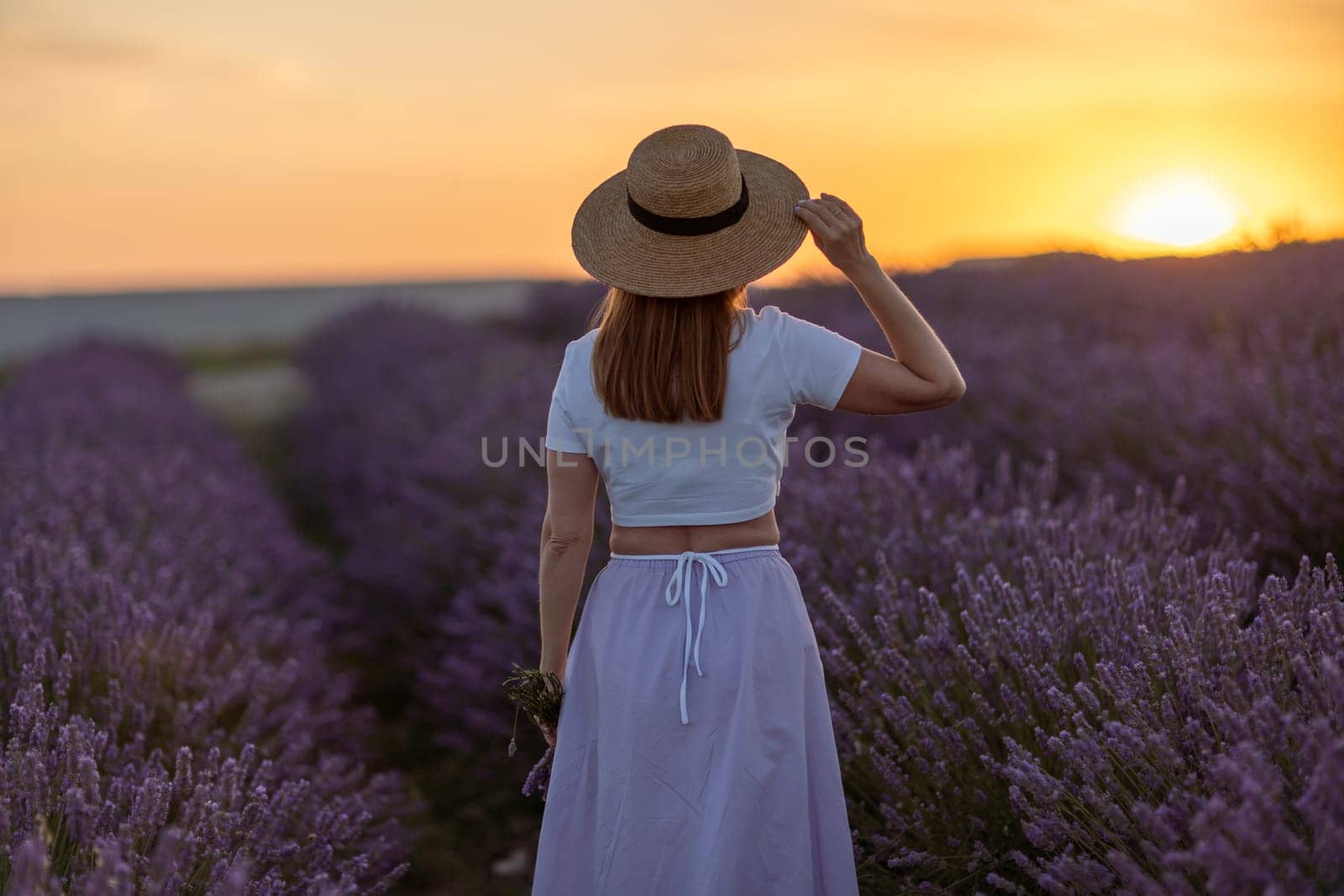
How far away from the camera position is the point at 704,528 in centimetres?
187

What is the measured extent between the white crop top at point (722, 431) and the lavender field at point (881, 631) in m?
0.49

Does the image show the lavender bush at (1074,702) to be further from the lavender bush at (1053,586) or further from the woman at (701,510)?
the woman at (701,510)

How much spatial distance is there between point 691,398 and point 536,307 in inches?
404

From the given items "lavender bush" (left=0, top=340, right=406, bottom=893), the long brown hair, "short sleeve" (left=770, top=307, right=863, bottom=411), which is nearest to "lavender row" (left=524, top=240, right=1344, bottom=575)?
"short sleeve" (left=770, top=307, right=863, bottom=411)

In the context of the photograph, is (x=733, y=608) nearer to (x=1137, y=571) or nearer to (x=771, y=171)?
(x=771, y=171)

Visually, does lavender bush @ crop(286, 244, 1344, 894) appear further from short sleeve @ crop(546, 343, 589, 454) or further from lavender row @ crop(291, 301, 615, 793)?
short sleeve @ crop(546, 343, 589, 454)

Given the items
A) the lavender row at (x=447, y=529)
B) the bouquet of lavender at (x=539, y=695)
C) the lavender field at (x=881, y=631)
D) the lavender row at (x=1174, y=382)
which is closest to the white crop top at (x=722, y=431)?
the bouquet of lavender at (x=539, y=695)

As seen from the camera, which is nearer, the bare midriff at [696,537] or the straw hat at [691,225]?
the straw hat at [691,225]

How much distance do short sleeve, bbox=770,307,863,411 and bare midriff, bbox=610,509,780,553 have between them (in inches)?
9.4

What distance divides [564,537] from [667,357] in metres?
0.37

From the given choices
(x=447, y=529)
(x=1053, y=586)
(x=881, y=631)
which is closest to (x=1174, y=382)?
(x=1053, y=586)

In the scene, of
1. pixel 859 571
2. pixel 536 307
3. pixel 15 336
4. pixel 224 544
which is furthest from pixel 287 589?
pixel 15 336

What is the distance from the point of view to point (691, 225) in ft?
5.85

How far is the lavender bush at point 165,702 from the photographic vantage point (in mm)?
1823
